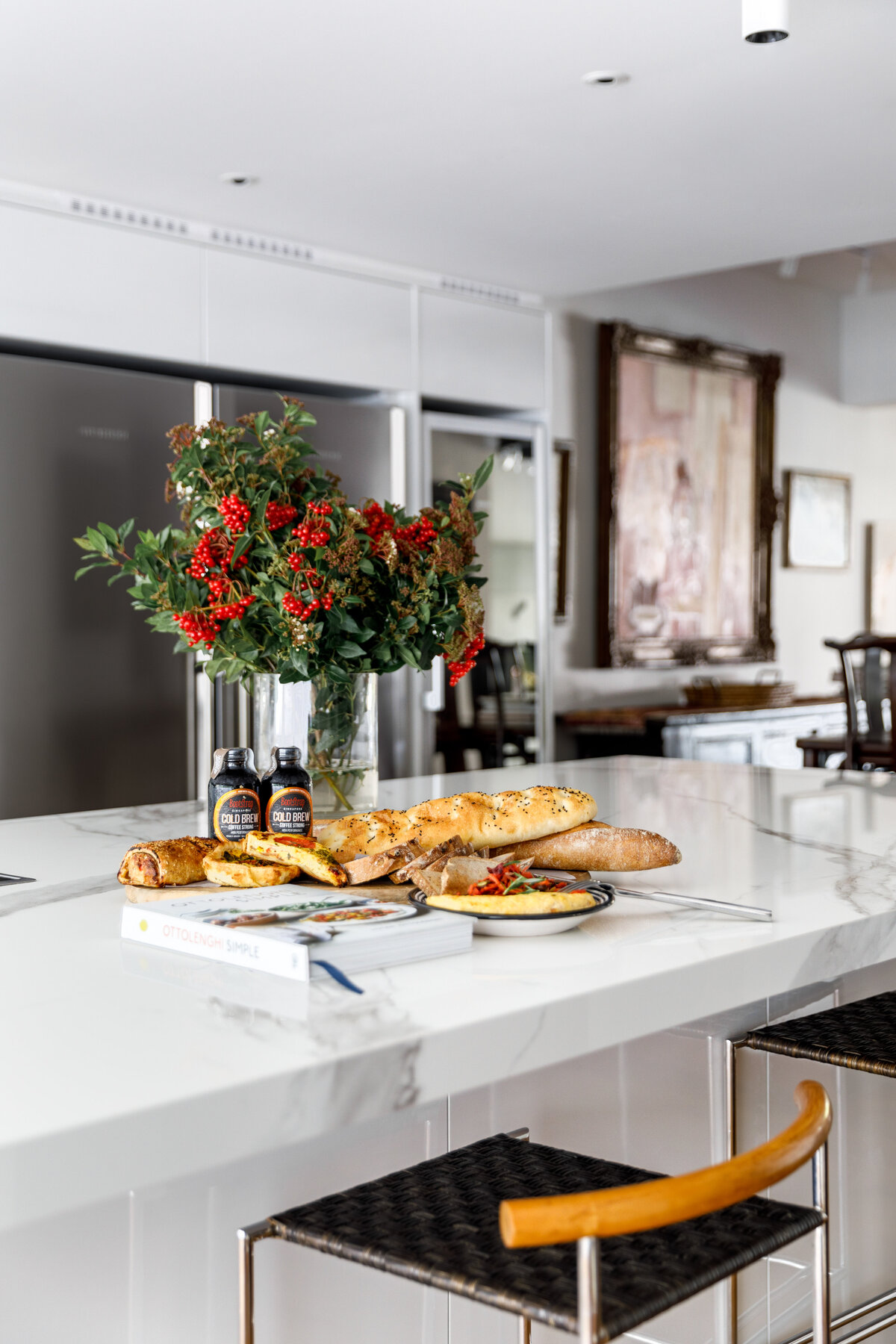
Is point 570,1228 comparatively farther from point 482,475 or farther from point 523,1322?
point 482,475

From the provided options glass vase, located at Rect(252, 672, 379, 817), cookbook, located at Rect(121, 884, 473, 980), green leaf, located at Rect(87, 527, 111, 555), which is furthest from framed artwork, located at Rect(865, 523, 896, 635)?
cookbook, located at Rect(121, 884, 473, 980)

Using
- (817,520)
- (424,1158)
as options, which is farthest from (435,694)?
(817,520)

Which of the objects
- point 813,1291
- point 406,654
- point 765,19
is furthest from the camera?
point 765,19

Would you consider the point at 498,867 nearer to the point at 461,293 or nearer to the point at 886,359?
the point at 461,293

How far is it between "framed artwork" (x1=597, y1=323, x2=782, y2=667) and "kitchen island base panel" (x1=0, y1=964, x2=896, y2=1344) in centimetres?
381

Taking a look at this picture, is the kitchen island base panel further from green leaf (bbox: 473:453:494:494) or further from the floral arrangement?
green leaf (bbox: 473:453:494:494)

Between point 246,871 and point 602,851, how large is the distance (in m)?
0.38

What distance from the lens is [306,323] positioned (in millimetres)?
4027

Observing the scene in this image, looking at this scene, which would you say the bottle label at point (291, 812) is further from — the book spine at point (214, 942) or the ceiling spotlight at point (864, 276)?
the ceiling spotlight at point (864, 276)

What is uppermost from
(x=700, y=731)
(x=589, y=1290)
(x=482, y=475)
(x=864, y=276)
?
(x=864, y=276)

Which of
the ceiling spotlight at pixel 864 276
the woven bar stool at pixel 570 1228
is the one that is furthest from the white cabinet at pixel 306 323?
the ceiling spotlight at pixel 864 276

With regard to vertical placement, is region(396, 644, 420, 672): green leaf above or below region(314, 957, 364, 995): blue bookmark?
above

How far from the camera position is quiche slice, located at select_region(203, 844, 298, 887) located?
141cm

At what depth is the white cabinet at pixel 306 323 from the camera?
3.83 metres
